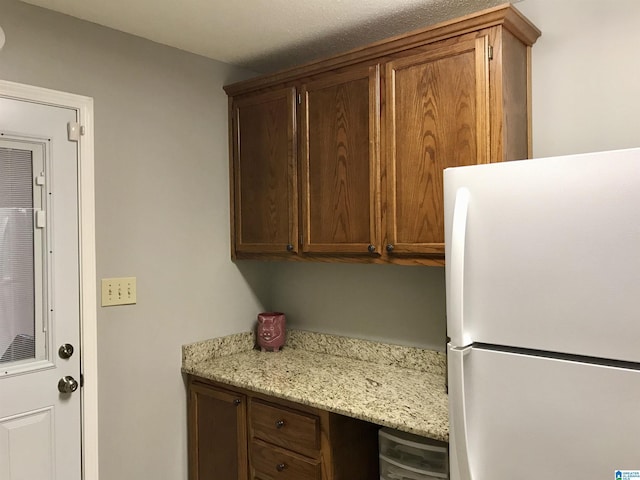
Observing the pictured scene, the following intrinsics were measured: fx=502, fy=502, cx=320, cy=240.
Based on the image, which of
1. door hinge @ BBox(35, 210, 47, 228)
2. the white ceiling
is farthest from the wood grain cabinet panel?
the white ceiling

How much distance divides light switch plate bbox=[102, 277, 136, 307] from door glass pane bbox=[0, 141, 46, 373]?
0.25 metres

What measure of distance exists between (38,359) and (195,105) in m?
1.39

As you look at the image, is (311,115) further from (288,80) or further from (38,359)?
(38,359)

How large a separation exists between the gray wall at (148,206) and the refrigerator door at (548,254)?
1.48 meters

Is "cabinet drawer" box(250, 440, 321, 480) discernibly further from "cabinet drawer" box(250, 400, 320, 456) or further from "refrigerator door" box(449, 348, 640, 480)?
"refrigerator door" box(449, 348, 640, 480)

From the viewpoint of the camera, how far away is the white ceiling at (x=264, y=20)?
6.56 feet

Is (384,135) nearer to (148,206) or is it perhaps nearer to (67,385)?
(148,206)

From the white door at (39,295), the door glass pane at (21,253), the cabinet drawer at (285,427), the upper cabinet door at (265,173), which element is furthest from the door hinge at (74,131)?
the cabinet drawer at (285,427)

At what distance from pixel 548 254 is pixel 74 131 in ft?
6.17

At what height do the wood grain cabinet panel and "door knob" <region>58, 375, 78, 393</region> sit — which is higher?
"door knob" <region>58, 375, 78, 393</region>

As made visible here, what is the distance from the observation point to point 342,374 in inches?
91.9

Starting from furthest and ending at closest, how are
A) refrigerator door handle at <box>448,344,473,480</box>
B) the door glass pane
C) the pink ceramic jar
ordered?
the pink ceramic jar → the door glass pane → refrigerator door handle at <box>448,344,473,480</box>

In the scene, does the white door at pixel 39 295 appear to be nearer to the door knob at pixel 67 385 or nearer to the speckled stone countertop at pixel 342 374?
the door knob at pixel 67 385

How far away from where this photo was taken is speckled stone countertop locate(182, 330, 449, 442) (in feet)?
6.06
